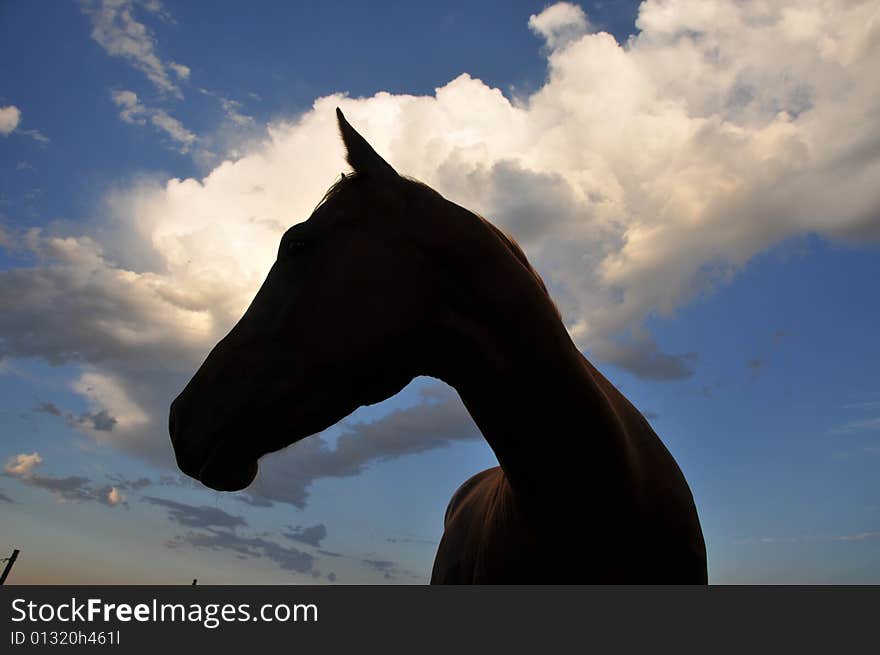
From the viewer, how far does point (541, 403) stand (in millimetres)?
2125

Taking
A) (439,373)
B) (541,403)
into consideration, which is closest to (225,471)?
(439,373)

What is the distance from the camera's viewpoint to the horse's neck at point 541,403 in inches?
83.7

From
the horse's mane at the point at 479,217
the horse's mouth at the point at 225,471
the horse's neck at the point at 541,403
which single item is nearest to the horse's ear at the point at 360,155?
the horse's mane at the point at 479,217

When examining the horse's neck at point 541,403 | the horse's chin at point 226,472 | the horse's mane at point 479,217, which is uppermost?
the horse's mane at point 479,217

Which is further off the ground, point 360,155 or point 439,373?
point 360,155

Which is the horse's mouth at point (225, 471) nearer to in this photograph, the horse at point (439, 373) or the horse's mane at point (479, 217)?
the horse at point (439, 373)

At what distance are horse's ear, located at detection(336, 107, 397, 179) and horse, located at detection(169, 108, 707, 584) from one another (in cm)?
13

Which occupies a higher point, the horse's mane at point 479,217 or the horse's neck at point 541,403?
the horse's mane at point 479,217

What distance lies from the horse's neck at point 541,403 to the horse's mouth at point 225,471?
3.01 ft

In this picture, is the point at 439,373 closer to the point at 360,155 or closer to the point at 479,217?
the point at 479,217

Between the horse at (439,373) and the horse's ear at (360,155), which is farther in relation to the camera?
the horse's ear at (360,155)

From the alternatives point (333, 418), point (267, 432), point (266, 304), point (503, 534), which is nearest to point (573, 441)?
point (503, 534)

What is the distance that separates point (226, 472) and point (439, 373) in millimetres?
923
